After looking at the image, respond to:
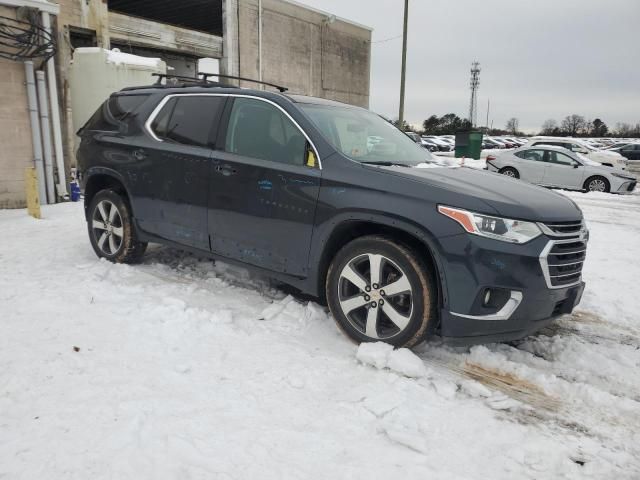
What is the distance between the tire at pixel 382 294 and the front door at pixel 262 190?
1.26 ft

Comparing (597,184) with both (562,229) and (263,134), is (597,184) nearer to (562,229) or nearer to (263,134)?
(562,229)

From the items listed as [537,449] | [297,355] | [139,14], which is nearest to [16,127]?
[297,355]

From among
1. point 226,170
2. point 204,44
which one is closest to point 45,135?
point 226,170

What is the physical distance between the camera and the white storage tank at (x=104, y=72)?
1230 centimetres

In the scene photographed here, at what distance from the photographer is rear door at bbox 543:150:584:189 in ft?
49.1

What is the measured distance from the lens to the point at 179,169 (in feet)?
14.3

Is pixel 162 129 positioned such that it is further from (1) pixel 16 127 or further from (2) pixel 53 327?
(1) pixel 16 127

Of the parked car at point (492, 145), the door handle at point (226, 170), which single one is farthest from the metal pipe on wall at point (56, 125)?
the parked car at point (492, 145)

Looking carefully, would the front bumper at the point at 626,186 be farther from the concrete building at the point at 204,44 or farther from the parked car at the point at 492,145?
the parked car at the point at 492,145

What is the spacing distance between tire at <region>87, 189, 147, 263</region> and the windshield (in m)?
2.33

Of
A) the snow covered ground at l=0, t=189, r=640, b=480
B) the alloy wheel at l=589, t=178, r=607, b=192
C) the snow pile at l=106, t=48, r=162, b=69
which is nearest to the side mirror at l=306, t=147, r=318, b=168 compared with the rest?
the snow covered ground at l=0, t=189, r=640, b=480

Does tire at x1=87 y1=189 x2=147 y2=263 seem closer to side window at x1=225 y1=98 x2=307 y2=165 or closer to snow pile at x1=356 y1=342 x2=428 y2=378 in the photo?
side window at x1=225 y1=98 x2=307 y2=165

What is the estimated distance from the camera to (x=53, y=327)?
352 centimetres

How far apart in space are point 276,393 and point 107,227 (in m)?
3.24
